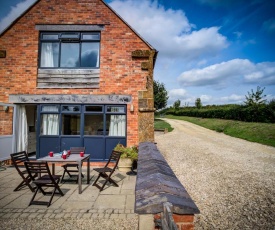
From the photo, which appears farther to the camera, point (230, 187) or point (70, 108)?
point (70, 108)

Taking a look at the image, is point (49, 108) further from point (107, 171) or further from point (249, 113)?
point (249, 113)

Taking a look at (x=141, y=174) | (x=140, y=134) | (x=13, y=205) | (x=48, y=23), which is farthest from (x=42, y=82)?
(x=141, y=174)

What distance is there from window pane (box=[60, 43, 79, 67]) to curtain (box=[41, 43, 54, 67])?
0.52m

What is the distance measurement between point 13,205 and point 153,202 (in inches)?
171

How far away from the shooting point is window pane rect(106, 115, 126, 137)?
27.0ft

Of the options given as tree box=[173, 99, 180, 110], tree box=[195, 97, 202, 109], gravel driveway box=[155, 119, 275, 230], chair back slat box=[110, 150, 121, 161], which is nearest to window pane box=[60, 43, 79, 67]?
chair back slat box=[110, 150, 121, 161]

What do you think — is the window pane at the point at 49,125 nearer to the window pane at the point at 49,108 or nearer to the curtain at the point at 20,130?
the window pane at the point at 49,108

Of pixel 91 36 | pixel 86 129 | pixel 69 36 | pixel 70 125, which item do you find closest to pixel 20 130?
pixel 70 125

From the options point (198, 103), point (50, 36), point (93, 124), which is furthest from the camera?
point (198, 103)

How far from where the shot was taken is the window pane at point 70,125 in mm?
8330

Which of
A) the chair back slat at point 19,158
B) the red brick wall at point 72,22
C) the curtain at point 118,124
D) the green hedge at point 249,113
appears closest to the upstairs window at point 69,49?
the red brick wall at point 72,22

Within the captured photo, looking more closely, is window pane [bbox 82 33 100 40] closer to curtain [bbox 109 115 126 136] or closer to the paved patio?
curtain [bbox 109 115 126 136]

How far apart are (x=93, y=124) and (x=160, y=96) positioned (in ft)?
75.5

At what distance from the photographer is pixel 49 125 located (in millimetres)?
8242
